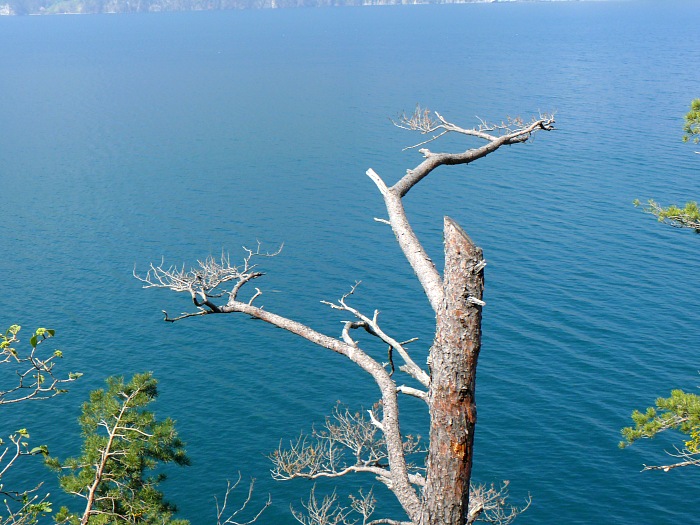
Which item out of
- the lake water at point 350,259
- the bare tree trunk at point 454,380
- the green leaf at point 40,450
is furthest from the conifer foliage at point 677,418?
the lake water at point 350,259

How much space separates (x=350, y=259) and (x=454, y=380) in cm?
5031

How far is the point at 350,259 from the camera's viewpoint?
57250 mm

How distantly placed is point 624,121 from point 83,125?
6997 cm

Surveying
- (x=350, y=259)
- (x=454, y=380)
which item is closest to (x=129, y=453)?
(x=454, y=380)

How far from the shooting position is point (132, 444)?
62.4 feet

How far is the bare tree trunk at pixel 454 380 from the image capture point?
6.61 metres

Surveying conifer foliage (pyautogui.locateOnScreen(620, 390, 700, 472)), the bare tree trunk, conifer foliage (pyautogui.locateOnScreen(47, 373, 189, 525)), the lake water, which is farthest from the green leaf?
the lake water

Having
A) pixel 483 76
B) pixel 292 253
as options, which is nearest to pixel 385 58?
pixel 483 76

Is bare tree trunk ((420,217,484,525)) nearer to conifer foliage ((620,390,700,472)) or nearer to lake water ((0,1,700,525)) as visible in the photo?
conifer foliage ((620,390,700,472))

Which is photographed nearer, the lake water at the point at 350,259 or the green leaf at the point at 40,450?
the green leaf at the point at 40,450

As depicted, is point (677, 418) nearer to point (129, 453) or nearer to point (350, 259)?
point (129, 453)

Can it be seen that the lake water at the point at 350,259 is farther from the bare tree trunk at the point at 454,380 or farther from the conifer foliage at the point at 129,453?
the bare tree trunk at the point at 454,380

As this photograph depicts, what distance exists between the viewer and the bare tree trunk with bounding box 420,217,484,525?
6.61 meters

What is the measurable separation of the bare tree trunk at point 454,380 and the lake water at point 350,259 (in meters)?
27.4
